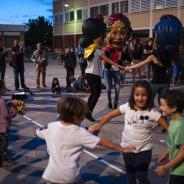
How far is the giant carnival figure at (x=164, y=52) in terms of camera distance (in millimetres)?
7016

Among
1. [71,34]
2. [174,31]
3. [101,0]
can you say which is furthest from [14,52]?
[71,34]

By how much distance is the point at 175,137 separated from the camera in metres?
3.31

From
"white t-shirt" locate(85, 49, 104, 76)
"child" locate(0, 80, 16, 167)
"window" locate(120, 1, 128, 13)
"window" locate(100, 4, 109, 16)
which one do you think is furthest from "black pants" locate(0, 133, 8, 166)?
"window" locate(100, 4, 109, 16)

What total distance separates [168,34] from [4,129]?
12.3 ft

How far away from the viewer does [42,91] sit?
1398 centimetres

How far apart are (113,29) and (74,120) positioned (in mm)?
5576

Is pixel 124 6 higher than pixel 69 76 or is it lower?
higher

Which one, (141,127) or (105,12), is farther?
(105,12)

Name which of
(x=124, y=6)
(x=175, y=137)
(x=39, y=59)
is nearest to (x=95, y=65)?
(x=175, y=137)

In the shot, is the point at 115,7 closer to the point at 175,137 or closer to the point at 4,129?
the point at 4,129

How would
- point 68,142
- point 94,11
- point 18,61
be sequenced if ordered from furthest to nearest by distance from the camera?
point 94,11 < point 18,61 < point 68,142

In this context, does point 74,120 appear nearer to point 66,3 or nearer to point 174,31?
point 174,31

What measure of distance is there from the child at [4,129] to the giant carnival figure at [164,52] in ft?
8.91

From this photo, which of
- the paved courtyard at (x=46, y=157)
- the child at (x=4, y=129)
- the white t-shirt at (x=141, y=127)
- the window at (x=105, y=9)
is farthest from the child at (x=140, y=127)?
the window at (x=105, y=9)
